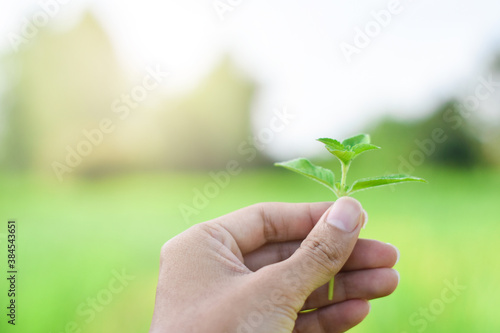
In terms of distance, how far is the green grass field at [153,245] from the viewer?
3189mm

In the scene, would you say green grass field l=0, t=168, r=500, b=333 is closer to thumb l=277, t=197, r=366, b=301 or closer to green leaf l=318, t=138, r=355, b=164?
thumb l=277, t=197, r=366, b=301

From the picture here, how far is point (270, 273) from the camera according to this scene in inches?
52.7

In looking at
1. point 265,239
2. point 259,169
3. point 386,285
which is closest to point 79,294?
point 265,239

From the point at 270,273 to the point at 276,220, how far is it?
0.58 m

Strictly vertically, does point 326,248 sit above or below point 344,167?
below

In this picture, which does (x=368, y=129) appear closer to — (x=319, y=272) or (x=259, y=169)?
(x=259, y=169)

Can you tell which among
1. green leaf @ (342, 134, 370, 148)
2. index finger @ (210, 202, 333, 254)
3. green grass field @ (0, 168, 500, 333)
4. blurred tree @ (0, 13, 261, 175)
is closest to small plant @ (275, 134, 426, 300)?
green leaf @ (342, 134, 370, 148)

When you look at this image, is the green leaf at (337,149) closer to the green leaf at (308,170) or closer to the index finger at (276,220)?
the green leaf at (308,170)

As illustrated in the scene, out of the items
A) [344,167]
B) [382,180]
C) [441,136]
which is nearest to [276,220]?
[344,167]

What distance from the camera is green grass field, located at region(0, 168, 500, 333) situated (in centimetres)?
319

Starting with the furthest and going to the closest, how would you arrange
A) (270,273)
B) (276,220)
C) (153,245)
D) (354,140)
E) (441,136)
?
(441,136) → (153,245) → (276,220) → (354,140) → (270,273)

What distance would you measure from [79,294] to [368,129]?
24.9 ft

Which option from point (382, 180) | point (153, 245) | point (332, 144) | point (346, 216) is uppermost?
point (332, 144)

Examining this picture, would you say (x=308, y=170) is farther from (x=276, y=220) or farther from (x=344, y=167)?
(x=276, y=220)
